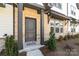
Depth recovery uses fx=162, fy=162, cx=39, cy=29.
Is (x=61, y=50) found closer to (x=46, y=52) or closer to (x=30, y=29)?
(x=46, y=52)

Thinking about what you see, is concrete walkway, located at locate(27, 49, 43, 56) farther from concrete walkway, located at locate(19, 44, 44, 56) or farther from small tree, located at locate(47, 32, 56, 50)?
small tree, located at locate(47, 32, 56, 50)

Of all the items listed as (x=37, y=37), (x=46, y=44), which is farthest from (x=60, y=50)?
(x=37, y=37)

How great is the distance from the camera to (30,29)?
2.98m

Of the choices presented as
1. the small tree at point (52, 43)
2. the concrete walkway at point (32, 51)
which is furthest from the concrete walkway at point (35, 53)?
the small tree at point (52, 43)

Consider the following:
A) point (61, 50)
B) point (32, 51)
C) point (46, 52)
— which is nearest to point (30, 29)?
point (32, 51)

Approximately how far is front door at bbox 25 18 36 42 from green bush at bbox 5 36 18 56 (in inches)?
10.8

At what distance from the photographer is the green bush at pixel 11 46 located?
8.91 ft

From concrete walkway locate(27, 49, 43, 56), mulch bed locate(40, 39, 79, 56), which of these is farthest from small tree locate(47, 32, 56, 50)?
concrete walkway locate(27, 49, 43, 56)

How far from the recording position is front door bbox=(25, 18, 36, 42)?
9.61ft

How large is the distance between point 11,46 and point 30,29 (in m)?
0.49

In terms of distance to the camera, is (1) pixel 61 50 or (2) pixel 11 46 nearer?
(2) pixel 11 46

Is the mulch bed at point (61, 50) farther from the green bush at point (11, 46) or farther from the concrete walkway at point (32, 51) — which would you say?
the green bush at point (11, 46)

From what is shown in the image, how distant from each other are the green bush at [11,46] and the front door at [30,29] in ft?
0.90

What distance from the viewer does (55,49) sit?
2971 millimetres
